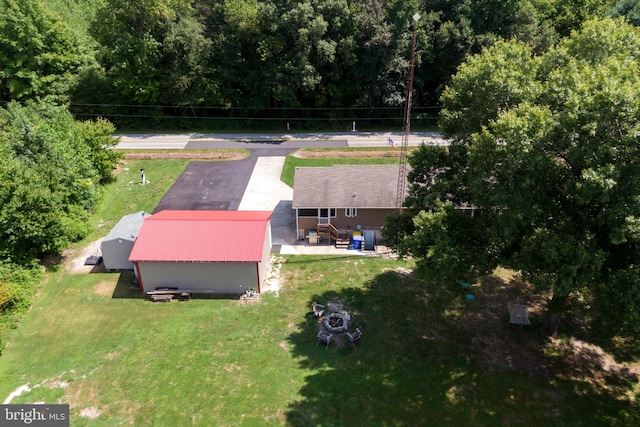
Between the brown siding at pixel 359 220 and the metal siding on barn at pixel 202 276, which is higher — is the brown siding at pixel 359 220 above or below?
above

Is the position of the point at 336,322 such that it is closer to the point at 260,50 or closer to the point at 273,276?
the point at 273,276

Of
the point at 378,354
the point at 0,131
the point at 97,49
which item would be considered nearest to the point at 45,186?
the point at 0,131

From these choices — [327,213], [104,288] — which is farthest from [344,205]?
[104,288]

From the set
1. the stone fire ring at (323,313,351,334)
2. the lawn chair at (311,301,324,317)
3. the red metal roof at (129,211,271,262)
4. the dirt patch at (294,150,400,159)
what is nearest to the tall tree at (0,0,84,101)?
the dirt patch at (294,150,400,159)

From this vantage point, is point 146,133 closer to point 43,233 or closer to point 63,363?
point 43,233

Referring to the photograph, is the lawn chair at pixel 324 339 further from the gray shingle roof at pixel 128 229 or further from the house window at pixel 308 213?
the gray shingle roof at pixel 128 229

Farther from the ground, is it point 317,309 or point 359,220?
point 359,220

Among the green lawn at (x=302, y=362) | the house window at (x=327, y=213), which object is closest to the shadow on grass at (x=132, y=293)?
the green lawn at (x=302, y=362)
